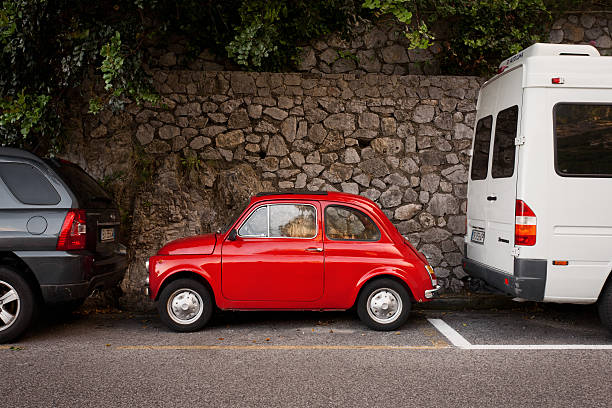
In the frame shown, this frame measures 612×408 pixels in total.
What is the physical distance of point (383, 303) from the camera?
5.88 m

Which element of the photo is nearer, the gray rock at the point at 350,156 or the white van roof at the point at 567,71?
the white van roof at the point at 567,71

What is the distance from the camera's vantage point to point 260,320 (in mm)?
6512

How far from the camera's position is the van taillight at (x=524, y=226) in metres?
5.39

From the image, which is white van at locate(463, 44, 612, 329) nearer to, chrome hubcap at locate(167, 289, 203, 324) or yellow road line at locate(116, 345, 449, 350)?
yellow road line at locate(116, 345, 449, 350)

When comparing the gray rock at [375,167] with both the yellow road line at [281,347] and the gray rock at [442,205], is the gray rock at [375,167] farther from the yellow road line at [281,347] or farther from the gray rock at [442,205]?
the yellow road line at [281,347]

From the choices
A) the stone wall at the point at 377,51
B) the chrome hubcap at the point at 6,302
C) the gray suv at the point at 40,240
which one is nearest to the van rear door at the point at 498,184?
the stone wall at the point at 377,51

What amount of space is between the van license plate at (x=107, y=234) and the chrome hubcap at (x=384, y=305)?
3.15 meters

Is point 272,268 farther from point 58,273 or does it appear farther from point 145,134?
point 145,134

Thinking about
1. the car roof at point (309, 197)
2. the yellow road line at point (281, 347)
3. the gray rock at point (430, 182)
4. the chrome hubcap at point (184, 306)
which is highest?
the gray rock at point (430, 182)

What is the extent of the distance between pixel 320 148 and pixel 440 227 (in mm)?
2396

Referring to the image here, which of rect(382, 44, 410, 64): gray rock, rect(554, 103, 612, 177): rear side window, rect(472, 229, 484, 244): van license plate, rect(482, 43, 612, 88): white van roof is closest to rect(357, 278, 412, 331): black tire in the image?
rect(472, 229, 484, 244): van license plate

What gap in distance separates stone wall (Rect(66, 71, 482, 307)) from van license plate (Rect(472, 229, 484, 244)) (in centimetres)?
183

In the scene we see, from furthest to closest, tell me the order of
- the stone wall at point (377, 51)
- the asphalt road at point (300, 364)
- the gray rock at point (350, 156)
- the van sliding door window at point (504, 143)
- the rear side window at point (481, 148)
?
the stone wall at point (377, 51), the gray rock at point (350, 156), the rear side window at point (481, 148), the van sliding door window at point (504, 143), the asphalt road at point (300, 364)

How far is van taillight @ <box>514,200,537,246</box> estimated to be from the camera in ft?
17.7
